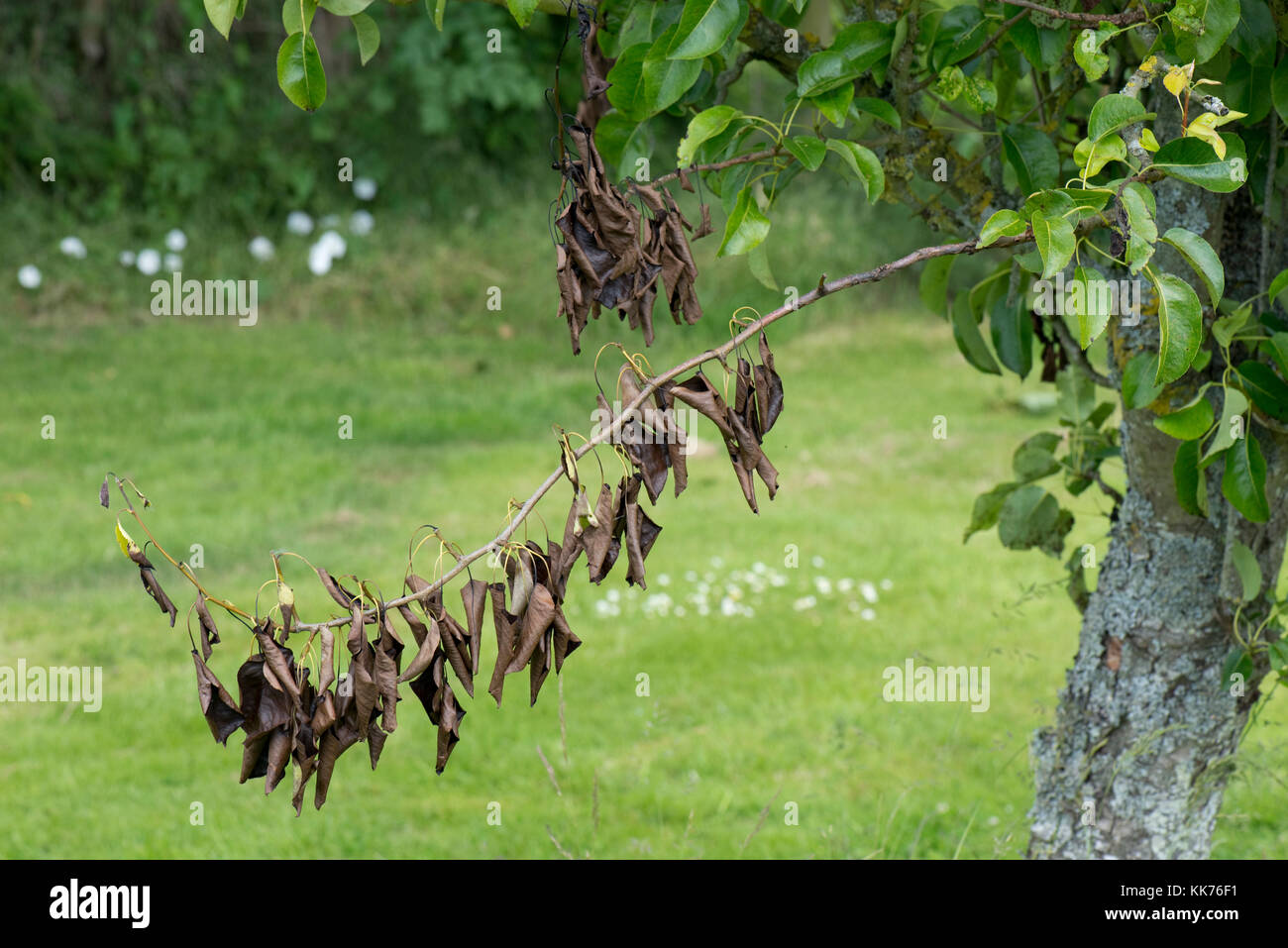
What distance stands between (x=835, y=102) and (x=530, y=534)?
4.14 m

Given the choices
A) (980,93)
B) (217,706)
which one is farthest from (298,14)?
(980,93)

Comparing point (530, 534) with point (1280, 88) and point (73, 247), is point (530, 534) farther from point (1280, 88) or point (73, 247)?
point (1280, 88)

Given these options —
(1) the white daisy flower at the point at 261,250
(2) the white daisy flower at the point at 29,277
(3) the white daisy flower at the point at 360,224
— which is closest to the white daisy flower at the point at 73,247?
(2) the white daisy flower at the point at 29,277

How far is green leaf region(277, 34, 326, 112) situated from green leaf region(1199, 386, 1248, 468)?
1328 millimetres

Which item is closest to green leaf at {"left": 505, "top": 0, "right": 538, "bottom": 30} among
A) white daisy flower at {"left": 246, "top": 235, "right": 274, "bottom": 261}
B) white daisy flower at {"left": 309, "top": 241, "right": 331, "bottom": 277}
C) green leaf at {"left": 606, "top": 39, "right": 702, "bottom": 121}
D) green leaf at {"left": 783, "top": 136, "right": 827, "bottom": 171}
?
green leaf at {"left": 606, "top": 39, "right": 702, "bottom": 121}

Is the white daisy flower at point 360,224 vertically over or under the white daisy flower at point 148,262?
over

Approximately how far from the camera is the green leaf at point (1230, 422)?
1875 millimetres

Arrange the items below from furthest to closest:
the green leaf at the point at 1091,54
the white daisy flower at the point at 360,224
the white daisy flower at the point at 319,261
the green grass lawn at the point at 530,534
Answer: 1. the white daisy flower at the point at 360,224
2. the white daisy flower at the point at 319,261
3. the green grass lawn at the point at 530,534
4. the green leaf at the point at 1091,54

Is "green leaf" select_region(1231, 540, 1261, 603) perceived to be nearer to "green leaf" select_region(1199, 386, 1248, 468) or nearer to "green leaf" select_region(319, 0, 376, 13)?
"green leaf" select_region(1199, 386, 1248, 468)

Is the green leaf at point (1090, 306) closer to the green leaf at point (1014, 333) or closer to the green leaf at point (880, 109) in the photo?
the green leaf at point (880, 109)

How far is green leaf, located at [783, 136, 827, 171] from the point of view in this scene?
1.63m

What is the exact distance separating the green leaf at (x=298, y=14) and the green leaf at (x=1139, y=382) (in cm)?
123

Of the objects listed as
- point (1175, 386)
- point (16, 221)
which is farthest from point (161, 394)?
point (1175, 386)

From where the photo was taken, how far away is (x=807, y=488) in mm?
5754
